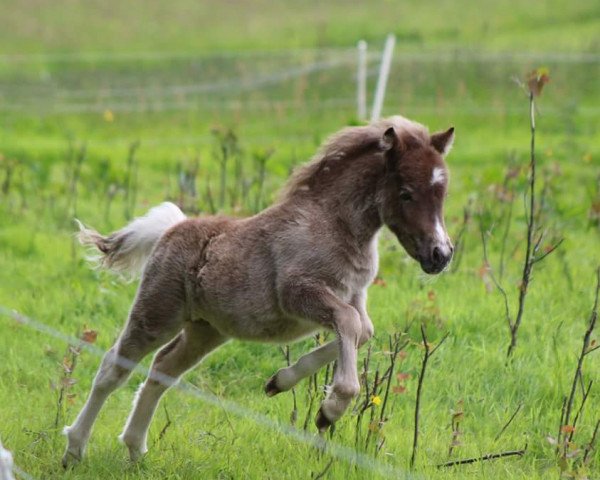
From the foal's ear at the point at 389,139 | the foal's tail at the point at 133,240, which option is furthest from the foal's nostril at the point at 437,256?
the foal's tail at the point at 133,240

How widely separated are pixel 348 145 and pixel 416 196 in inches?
18.4

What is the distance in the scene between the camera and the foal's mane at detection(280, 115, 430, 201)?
4.96 m

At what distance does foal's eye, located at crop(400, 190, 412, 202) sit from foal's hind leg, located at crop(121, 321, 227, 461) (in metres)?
1.18

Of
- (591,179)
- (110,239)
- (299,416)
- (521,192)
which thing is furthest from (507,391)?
(591,179)

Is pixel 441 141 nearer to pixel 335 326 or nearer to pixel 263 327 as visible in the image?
pixel 335 326

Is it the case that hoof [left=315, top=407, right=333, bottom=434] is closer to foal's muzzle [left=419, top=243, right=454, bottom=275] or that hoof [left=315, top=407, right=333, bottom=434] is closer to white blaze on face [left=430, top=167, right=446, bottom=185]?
foal's muzzle [left=419, top=243, right=454, bottom=275]

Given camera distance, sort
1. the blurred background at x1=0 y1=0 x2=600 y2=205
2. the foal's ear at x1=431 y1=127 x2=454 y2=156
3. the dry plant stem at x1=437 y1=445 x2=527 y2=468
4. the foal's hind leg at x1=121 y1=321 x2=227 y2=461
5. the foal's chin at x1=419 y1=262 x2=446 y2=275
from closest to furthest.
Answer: the foal's chin at x1=419 y1=262 x2=446 y2=275 < the foal's ear at x1=431 y1=127 x2=454 y2=156 < the dry plant stem at x1=437 y1=445 x2=527 y2=468 < the foal's hind leg at x1=121 y1=321 x2=227 y2=461 < the blurred background at x1=0 y1=0 x2=600 y2=205

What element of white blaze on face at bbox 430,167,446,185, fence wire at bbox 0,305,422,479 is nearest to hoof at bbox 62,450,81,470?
fence wire at bbox 0,305,422,479

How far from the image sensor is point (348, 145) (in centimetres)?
507

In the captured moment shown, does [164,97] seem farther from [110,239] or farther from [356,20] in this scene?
[110,239]

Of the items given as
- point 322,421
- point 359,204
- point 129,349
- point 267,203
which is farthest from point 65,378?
point 267,203

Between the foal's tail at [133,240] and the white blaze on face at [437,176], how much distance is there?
141 cm

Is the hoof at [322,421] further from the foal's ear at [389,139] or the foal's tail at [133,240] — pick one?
the foal's tail at [133,240]

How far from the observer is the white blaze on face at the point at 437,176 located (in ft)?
15.7
